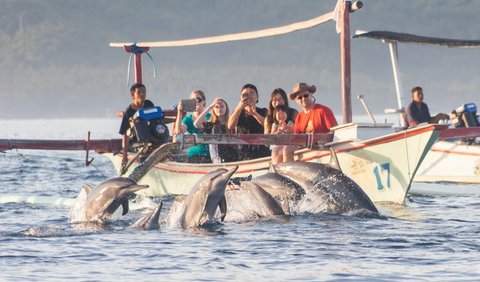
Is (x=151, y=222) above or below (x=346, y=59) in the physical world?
below

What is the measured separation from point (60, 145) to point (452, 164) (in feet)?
27.4

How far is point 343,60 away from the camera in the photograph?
61.5 ft

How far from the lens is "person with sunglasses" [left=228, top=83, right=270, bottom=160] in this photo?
17781 mm

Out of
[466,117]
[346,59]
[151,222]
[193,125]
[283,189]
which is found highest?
[346,59]

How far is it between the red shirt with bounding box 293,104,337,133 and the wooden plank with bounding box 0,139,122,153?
339cm

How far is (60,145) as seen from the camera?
750 inches

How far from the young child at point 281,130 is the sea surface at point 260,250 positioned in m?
1.64

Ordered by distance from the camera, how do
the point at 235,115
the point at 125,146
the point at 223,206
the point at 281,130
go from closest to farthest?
the point at 223,206
the point at 281,130
the point at 235,115
the point at 125,146

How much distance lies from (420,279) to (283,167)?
4580mm

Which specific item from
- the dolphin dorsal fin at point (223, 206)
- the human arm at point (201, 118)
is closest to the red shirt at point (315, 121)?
Answer: the human arm at point (201, 118)

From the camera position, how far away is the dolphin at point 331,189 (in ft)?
50.0

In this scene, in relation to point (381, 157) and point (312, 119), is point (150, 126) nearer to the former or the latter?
point (312, 119)

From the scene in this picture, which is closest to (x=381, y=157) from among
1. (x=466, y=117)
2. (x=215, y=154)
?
(x=215, y=154)

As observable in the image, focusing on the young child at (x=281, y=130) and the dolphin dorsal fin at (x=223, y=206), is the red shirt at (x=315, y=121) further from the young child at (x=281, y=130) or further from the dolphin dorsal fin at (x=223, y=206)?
the dolphin dorsal fin at (x=223, y=206)
